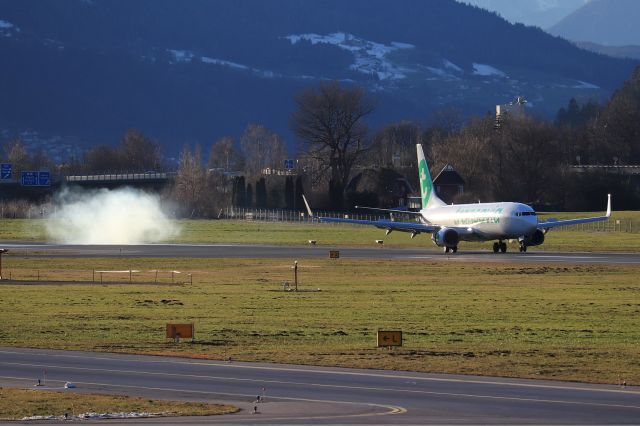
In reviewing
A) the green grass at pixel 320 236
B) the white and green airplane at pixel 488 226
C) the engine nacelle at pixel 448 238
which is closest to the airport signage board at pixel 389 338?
the white and green airplane at pixel 488 226

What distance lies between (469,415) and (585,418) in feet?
8.62

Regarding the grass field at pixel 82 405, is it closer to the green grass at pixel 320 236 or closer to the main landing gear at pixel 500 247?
the main landing gear at pixel 500 247

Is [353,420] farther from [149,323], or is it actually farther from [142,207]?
→ [142,207]

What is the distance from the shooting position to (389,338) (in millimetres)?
43750

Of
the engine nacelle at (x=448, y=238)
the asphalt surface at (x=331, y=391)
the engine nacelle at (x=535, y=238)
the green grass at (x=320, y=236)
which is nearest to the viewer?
the asphalt surface at (x=331, y=391)

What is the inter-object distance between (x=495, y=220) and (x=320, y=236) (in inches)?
1740

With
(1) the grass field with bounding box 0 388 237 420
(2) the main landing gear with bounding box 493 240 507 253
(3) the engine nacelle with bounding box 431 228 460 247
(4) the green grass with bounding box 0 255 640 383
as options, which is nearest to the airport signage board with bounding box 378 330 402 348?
(4) the green grass with bounding box 0 255 640 383

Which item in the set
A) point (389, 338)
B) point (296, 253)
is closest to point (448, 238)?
point (296, 253)

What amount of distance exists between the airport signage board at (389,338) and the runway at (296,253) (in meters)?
49.4

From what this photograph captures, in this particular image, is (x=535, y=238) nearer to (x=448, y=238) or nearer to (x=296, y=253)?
(x=448, y=238)

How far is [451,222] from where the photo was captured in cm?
11069

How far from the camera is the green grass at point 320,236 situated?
394 ft

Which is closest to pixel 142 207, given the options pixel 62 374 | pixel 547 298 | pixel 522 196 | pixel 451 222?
pixel 522 196

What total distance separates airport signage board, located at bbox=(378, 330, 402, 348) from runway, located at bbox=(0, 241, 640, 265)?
49379mm
